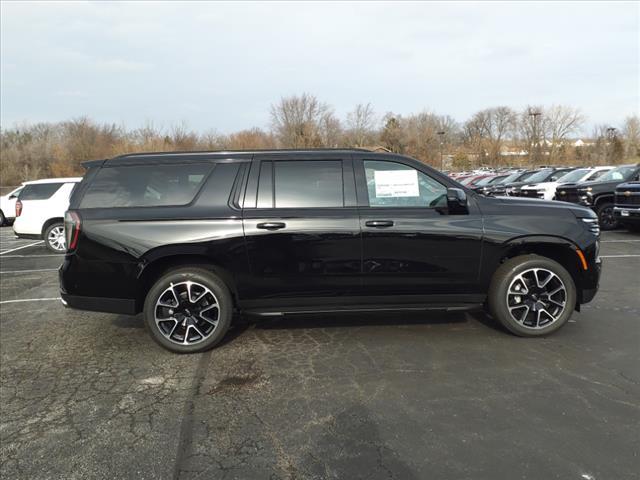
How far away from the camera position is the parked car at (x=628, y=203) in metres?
10.9

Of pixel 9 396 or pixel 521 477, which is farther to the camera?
pixel 9 396

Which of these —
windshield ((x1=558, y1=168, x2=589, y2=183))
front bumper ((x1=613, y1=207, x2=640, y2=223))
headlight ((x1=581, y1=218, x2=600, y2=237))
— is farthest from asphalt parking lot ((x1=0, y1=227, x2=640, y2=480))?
windshield ((x1=558, y1=168, x2=589, y2=183))

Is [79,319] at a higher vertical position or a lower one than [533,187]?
lower

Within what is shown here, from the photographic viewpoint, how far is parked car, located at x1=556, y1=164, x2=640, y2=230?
1242cm

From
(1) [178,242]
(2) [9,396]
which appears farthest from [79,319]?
(1) [178,242]

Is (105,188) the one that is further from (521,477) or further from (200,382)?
(521,477)

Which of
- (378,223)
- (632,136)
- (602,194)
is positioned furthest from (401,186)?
(632,136)

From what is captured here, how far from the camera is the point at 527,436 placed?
2812mm

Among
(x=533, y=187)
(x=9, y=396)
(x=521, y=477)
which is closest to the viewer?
(x=521, y=477)

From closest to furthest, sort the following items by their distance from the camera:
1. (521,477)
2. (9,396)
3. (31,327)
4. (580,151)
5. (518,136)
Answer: (521,477) → (9,396) → (31,327) → (580,151) → (518,136)

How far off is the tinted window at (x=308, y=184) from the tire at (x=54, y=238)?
935cm

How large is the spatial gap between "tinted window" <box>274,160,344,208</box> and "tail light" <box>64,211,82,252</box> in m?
1.86

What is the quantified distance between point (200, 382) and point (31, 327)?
285 cm

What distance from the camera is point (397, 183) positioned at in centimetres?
433
